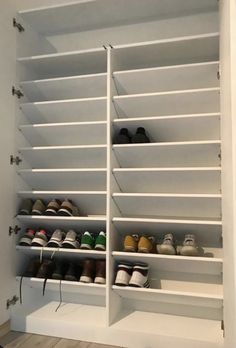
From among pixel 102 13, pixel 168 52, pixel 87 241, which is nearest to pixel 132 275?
pixel 87 241

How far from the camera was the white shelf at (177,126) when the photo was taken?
1778 millimetres

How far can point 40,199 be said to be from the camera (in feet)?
6.94

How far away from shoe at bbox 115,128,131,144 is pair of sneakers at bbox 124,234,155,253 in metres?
0.62

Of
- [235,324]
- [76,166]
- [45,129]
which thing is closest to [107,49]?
[45,129]

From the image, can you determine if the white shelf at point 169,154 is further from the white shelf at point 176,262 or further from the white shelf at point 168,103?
the white shelf at point 176,262

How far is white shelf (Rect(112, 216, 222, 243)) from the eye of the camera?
177 centimetres

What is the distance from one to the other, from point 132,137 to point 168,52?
2.06 feet

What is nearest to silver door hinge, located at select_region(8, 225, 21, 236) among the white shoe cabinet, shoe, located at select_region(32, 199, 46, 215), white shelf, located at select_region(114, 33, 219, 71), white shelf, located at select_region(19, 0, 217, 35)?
the white shoe cabinet

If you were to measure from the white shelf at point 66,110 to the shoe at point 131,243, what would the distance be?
0.85 meters

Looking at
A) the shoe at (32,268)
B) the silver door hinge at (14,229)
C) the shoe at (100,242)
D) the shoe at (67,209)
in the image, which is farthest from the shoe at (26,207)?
the shoe at (100,242)

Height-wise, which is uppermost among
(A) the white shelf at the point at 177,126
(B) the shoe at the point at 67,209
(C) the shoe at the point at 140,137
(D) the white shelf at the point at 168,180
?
(A) the white shelf at the point at 177,126

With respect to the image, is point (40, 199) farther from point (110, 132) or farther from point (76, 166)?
point (110, 132)

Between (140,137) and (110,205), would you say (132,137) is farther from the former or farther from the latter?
(110,205)

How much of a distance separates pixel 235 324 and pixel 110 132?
4.14 ft
